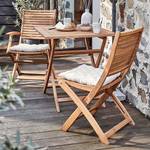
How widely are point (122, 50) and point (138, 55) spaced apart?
880 millimetres

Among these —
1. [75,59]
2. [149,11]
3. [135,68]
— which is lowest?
[75,59]

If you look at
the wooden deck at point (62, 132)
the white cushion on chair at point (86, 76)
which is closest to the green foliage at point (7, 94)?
the wooden deck at point (62, 132)

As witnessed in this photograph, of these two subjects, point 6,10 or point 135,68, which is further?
point 6,10

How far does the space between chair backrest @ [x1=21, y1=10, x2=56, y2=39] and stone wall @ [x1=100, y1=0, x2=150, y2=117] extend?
937 mm

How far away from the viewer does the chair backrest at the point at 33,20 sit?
489 cm

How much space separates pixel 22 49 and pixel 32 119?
1178 millimetres

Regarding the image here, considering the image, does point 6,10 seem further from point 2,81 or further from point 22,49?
point 2,81

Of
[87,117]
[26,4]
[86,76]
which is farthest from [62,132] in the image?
[26,4]

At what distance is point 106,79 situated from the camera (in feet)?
10.6

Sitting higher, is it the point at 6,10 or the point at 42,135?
the point at 6,10

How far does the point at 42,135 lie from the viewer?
3270mm

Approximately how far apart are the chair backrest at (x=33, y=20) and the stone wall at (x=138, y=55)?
0.94 meters

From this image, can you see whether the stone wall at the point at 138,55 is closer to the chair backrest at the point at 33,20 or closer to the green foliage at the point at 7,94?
the chair backrest at the point at 33,20

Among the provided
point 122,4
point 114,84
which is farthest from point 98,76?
point 122,4
